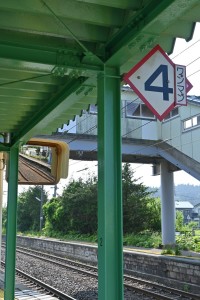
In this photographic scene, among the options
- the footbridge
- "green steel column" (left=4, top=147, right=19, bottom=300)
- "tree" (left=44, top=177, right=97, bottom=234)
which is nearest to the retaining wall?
the footbridge

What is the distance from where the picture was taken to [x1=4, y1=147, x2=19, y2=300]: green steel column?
6781 millimetres

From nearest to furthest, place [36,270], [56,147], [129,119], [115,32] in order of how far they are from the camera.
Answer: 1. [115,32]
2. [56,147]
3. [36,270]
4. [129,119]

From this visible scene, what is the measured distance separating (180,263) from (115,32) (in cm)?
1159

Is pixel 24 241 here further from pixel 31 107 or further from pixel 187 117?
pixel 31 107

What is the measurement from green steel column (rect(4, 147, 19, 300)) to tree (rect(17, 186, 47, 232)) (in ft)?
145

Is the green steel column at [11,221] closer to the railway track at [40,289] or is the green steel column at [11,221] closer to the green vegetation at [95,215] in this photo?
the railway track at [40,289]

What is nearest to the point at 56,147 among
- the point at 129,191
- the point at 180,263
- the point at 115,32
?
the point at 115,32

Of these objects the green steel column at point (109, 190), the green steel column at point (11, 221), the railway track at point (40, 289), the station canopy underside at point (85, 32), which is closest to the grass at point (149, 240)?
the railway track at point (40, 289)

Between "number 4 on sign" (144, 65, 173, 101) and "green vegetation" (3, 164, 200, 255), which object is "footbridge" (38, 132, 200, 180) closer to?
"green vegetation" (3, 164, 200, 255)

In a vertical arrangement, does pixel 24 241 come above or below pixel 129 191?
below

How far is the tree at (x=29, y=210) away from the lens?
168 feet

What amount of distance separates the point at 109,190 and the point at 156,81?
0.97 meters

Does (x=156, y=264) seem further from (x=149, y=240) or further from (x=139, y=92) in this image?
(x=139, y=92)

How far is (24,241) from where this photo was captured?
35531 mm
